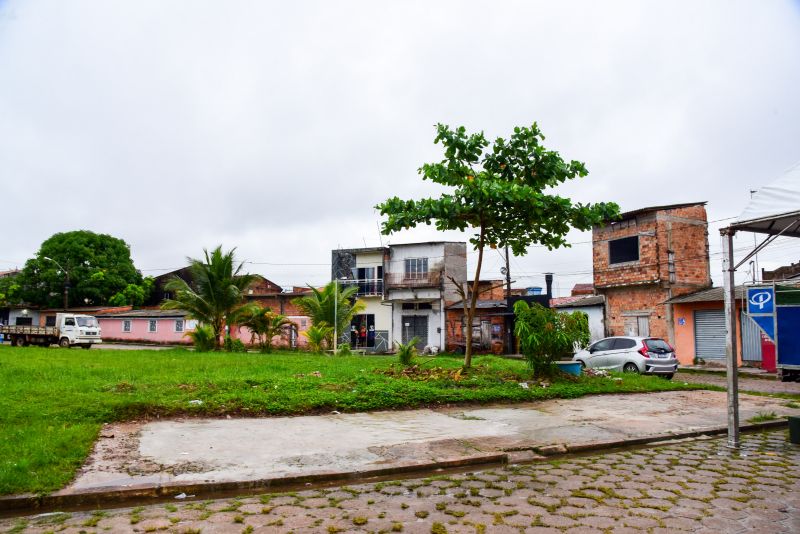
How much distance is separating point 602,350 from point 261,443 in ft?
49.4

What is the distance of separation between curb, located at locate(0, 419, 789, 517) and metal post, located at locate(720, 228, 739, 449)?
3.77 feet

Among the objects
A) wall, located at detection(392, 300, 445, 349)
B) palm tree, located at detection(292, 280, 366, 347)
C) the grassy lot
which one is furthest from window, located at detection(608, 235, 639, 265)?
the grassy lot

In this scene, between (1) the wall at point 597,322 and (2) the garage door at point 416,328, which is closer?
(1) the wall at point 597,322

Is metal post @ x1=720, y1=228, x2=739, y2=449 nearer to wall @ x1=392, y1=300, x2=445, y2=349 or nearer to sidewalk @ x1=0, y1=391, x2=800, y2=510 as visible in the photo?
sidewalk @ x1=0, y1=391, x2=800, y2=510

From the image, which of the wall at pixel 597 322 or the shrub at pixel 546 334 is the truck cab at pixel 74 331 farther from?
the shrub at pixel 546 334

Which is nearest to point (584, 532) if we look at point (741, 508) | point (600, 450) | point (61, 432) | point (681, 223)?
point (741, 508)

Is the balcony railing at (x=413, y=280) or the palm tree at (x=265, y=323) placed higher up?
the balcony railing at (x=413, y=280)

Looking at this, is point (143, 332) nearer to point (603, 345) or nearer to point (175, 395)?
point (603, 345)

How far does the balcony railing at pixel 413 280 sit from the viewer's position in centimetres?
3775

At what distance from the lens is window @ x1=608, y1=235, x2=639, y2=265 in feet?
91.2

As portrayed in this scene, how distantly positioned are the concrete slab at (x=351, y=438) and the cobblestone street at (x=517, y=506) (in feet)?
2.04

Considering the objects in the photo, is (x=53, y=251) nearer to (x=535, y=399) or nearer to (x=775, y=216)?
(x=535, y=399)

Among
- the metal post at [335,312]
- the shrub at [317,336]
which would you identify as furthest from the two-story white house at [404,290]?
the shrub at [317,336]

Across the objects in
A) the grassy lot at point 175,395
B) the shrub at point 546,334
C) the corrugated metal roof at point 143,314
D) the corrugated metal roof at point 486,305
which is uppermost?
the corrugated metal roof at point 486,305
